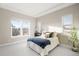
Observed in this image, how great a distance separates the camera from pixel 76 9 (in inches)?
77.7

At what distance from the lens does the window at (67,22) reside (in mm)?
1975

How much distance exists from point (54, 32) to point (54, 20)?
Result: 41cm

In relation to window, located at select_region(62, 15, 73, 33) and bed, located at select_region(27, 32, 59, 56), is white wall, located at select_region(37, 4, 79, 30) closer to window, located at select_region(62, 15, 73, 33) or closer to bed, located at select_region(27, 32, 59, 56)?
window, located at select_region(62, 15, 73, 33)

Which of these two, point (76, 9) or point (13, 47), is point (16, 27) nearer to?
point (13, 47)

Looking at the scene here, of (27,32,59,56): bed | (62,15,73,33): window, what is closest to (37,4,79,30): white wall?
(62,15,73,33): window

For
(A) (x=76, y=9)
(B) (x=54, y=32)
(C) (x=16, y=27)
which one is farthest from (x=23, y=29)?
(A) (x=76, y=9)

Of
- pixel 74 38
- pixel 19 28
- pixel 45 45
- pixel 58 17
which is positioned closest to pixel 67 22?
pixel 58 17

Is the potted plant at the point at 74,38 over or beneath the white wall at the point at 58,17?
beneath

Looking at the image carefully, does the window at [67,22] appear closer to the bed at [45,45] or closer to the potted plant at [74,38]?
the potted plant at [74,38]

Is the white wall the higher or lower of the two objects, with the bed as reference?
higher

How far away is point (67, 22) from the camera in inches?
79.1

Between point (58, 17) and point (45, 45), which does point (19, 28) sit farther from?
point (58, 17)

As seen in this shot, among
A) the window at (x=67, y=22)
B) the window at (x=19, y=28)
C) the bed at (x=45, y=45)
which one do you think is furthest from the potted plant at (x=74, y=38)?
the window at (x=19, y=28)

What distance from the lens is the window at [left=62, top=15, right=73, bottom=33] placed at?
1.98 m
